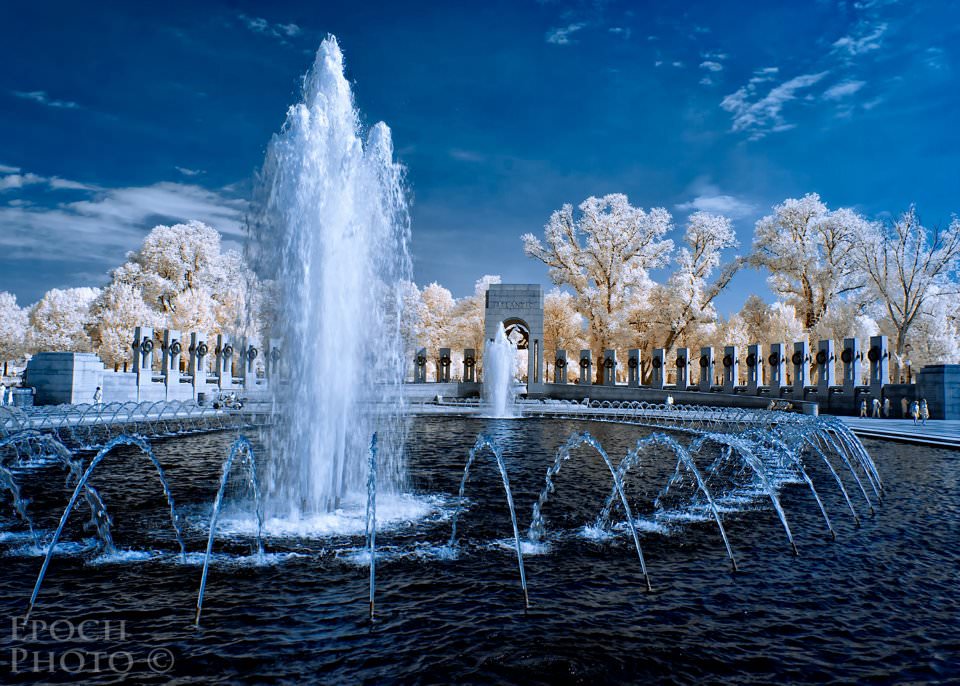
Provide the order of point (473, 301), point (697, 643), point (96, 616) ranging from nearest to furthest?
point (697, 643) < point (96, 616) < point (473, 301)

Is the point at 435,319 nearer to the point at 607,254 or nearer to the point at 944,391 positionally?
the point at 607,254

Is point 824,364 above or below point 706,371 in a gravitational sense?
above

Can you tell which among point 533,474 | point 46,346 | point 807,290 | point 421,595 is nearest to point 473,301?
point 807,290

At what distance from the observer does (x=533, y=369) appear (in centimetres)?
4550

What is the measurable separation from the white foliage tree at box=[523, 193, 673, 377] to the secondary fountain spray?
38610 millimetres

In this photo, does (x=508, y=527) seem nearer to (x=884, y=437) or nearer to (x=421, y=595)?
(x=421, y=595)

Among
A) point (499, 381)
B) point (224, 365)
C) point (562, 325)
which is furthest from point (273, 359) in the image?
point (562, 325)

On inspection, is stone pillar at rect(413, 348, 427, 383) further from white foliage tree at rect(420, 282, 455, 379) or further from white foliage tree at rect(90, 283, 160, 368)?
white foliage tree at rect(90, 283, 160, 368)

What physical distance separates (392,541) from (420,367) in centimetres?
4132

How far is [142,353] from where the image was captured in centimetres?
3506

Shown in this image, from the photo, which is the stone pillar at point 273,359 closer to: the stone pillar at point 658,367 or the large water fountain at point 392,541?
the large water fountain at point 392,541

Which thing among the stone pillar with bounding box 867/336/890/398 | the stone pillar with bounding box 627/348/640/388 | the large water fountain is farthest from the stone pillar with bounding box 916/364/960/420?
the large water fountain

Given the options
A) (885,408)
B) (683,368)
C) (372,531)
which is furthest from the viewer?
(683,368)

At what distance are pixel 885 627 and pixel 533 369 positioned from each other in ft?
132
